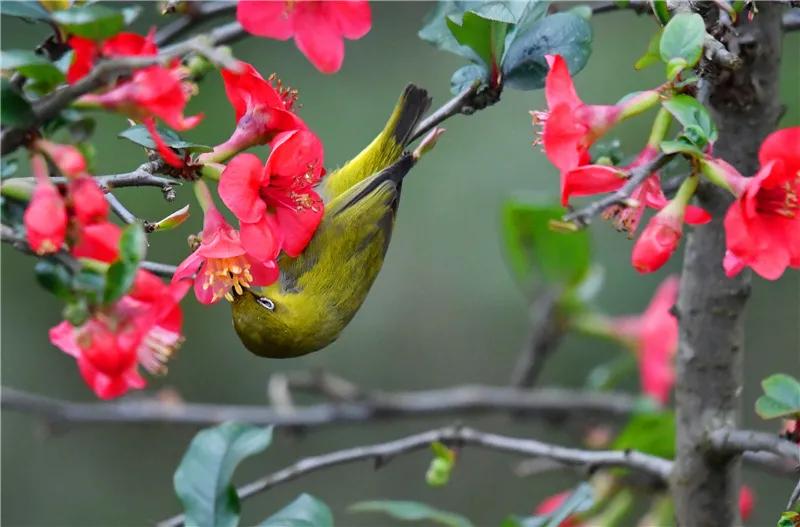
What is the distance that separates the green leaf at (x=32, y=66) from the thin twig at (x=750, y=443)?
3.08 feet

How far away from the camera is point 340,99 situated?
14.1 feet

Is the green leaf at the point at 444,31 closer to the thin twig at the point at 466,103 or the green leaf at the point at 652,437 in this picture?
the thin twig at the point at 466,103

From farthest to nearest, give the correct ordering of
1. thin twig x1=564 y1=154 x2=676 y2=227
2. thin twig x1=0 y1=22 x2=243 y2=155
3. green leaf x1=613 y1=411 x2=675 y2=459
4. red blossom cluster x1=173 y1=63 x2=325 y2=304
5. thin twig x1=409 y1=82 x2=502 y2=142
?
green leaf x1=613 y1=411 x2=675 y2=459 → thin twig x1=409 y1=82 x2=502 y2=142 → red blossom cluster x1=173 y1=63 x2=325 y2=304 → thin twig x1=564 y1=154 x2=676 y2=227 → thin twig x1=0 y1=22 x2=243 y2=155

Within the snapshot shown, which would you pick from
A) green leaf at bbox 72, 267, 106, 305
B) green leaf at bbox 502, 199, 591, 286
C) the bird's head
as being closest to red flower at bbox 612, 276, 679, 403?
green leaf at bbox 502, 199, 591, 286

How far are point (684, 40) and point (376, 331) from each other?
316cm

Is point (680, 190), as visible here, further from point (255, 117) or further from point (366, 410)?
point (366, 410)

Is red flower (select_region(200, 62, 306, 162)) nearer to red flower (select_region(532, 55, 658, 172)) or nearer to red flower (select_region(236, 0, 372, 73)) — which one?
red flower (select_region(236, 0, 372, 73))

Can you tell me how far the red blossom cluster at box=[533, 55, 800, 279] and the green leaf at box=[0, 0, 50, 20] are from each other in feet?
1.74

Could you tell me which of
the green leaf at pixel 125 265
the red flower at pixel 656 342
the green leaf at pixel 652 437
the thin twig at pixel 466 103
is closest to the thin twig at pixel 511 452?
the green leaf at pixel 652 437

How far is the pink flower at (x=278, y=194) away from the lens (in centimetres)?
117

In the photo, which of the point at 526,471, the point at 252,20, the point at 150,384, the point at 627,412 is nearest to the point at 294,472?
the point at 526,471

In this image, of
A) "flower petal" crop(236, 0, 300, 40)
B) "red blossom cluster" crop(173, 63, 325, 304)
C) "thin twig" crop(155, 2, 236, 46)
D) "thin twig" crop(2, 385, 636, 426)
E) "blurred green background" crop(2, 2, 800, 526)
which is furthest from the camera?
"blurred green background" crop(2, 2, 800, 526)

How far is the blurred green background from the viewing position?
13.4 feet

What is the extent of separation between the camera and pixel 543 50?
1474mm
